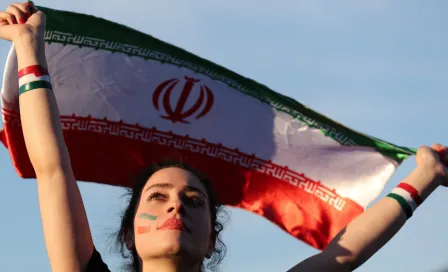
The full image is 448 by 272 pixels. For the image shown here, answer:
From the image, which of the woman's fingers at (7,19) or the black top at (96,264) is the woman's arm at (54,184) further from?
the woman's fingers at (7,19)

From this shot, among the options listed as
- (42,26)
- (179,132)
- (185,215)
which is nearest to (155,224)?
(185,215)

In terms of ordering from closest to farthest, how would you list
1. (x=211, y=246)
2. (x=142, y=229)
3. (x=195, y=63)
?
(x=142, y=229) → (x=211, y=246) → (x=195, y=63)

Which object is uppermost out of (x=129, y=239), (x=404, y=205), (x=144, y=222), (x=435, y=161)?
(x=435, y=161)

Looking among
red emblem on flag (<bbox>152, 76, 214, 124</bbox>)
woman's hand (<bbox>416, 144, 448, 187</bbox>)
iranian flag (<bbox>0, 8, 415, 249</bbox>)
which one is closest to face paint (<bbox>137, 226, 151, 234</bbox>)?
woman's hand (<bbox>416, 144, 448, 187</bbox>)

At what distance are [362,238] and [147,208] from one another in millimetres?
1278

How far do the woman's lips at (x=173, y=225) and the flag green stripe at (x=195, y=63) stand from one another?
4.23 metres

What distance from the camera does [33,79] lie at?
5.56 meters

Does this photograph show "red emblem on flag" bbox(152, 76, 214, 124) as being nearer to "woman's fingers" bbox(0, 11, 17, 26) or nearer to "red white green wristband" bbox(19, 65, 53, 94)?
"woman's fingers" bbox(0, 11, 17, 26)

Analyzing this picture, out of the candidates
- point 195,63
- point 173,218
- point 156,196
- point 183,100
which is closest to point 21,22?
point 156,196

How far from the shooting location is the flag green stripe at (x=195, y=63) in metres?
9.23

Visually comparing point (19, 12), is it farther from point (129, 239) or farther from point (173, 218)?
point (173, 218)

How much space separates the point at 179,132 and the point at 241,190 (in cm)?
82

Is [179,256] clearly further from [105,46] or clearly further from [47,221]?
[105,46]

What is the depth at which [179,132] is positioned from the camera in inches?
364
